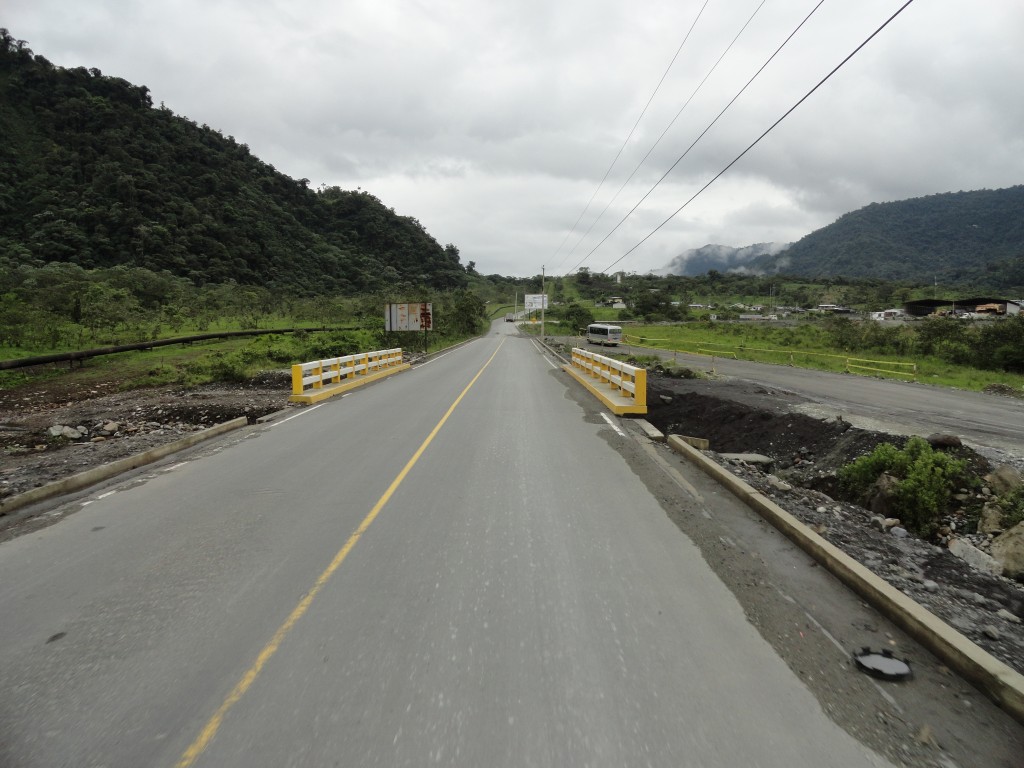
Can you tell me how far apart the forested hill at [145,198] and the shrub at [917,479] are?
235ft

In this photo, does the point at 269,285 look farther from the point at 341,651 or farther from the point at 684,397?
the point at 341,651

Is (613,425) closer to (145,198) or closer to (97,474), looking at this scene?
(97,474)

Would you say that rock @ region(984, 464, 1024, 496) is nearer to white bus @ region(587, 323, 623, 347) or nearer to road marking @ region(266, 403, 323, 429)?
road marking @ region(266, 403, 323, 429)

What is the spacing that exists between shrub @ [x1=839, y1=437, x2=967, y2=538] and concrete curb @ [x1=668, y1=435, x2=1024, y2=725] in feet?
7.91

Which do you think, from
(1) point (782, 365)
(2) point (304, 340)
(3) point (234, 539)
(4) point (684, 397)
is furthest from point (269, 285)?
(3) point (234, 539)

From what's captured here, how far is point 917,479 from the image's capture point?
22.5 feet

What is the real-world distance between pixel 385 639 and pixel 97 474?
616 cm

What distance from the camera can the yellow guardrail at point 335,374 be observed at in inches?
565

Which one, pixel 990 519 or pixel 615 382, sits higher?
pixel 615 382

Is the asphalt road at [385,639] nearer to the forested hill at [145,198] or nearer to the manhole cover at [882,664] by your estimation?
the manhole cover at [882,664]

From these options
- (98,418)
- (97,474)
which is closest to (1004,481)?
(97,474)

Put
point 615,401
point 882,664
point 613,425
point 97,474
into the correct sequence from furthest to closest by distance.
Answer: point 615,401
point 613,425
point 97,474
point 882,664

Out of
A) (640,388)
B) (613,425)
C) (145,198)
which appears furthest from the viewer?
(145,198)

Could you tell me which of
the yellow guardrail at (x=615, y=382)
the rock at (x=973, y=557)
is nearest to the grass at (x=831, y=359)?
the yellow guardrail at (x=615, y=382)
